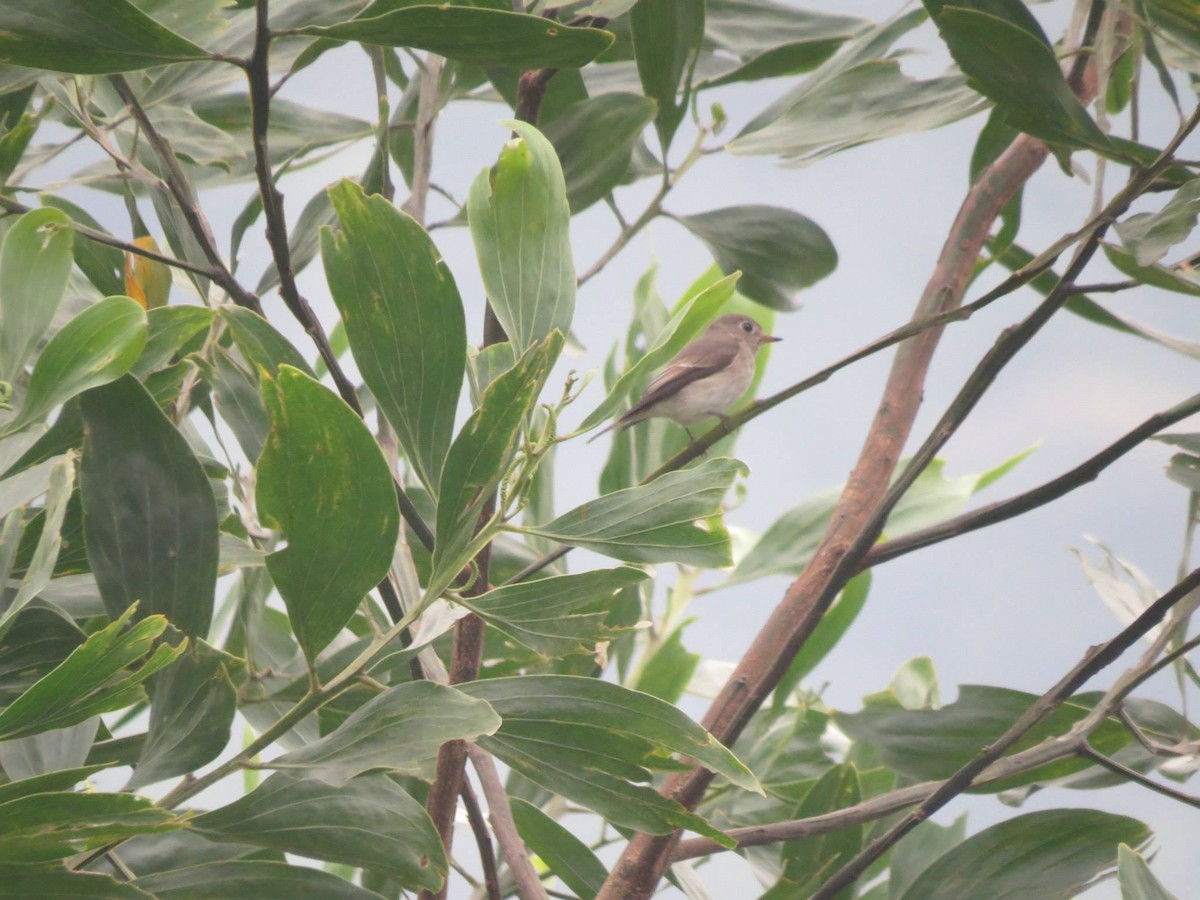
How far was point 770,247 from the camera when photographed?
3.53 feet

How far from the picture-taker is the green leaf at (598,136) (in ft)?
3.04

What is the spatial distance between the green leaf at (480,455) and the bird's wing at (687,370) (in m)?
1.09

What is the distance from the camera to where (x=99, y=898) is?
0.53m

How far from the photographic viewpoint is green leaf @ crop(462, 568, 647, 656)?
2.06ft

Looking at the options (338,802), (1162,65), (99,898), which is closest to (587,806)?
(338,802)

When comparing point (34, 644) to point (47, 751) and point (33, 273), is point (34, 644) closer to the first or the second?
point (47, 751)

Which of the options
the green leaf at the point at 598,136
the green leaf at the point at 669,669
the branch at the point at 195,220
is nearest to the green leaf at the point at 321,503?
the branch at the point at 195,220

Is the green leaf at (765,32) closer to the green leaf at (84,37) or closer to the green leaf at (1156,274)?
the green leaf at (1156,274)

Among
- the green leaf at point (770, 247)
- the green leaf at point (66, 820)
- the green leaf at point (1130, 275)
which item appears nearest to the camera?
the green leaf at point (66, 820)

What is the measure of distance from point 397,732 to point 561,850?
406 millimetres

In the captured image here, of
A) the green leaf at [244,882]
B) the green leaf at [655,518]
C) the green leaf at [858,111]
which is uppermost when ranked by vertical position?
the green leaf at [858,111]

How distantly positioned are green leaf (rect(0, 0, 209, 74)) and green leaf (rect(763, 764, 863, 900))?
643mm

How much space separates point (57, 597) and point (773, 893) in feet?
1.76

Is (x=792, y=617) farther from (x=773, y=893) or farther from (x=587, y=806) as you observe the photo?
(x=587, y=806)
